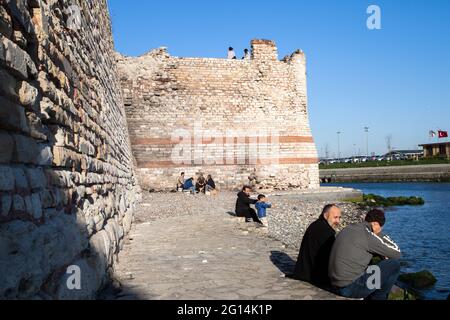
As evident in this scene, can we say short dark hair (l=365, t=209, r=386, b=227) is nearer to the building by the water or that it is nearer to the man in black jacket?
the man in black jacket

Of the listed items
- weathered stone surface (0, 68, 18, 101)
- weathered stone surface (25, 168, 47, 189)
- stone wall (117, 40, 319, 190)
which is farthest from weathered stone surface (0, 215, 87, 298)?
stone wall (117, 40, 319, 190)

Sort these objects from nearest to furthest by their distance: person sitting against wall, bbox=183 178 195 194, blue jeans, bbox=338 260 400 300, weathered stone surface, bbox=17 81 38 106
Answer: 1. weathered stone surface, bbox=17 81 38 106
2. blue jeans, bbox=338 260 400 300
3. person sitting against wall, bbox=183 178 195 194

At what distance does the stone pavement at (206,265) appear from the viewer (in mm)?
4641

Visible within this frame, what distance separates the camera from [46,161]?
303 cm

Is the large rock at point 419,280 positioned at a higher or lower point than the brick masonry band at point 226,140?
lower

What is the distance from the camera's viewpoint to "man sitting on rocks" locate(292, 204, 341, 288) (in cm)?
495

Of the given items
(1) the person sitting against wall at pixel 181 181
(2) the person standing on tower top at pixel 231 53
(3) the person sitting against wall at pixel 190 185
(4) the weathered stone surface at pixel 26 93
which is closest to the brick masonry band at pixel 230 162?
(1) the person sitting against wall at pixel 181 181

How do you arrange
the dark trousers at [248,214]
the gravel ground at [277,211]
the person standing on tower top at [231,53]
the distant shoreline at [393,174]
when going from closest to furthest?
1. the dark trousers at [248,214]
2. the gravel ground at [277,211]
3. the person standing on tower top at [231,53]
4. the distant shoreline at [393,174]

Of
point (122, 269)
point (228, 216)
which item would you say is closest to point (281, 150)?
point (228, 216)

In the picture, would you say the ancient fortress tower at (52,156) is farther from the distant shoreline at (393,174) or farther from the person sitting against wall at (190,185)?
the distant shoreline at (393,174)

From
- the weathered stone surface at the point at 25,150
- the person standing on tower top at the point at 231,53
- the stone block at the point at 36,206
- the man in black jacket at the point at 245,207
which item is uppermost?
the person standing on tower top at the point at 231,53

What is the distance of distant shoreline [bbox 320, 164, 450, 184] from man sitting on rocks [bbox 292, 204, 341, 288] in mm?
47086

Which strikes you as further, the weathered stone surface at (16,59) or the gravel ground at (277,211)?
the gravel ground at (277,211)

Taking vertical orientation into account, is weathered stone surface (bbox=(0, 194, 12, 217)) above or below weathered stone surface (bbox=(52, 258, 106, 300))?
above
